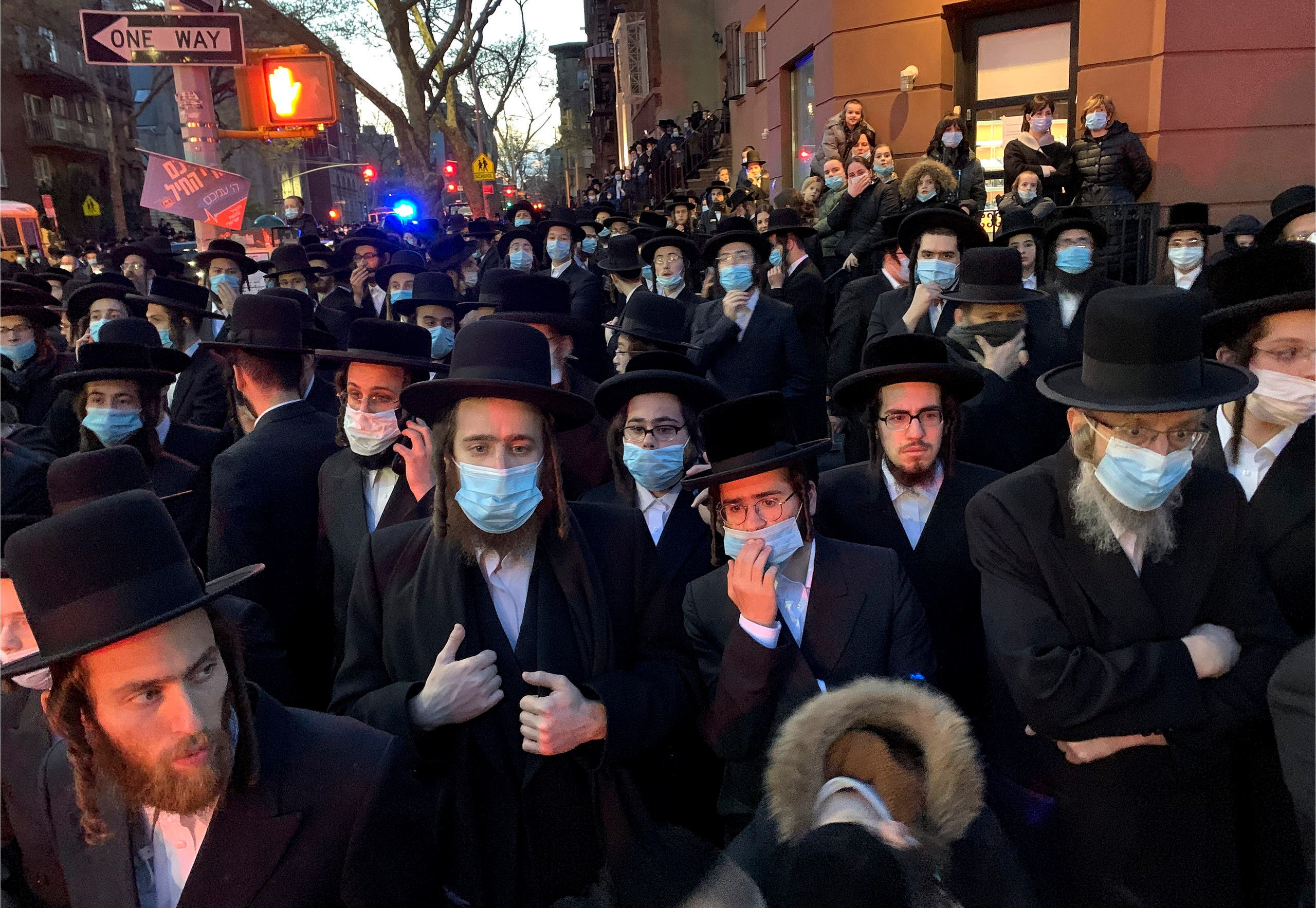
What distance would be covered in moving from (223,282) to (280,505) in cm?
595

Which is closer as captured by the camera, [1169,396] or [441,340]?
[1169,396]

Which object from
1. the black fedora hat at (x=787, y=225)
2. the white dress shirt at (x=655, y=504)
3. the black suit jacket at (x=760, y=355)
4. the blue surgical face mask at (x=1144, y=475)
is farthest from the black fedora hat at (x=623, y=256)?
the blue surgical face mask at (x=1144, y=475)

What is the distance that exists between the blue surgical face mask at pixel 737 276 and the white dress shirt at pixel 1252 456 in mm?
4538

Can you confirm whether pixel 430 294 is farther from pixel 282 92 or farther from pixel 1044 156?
pixel 1044 156

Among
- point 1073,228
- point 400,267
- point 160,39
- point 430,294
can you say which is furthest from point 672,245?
point 160,39

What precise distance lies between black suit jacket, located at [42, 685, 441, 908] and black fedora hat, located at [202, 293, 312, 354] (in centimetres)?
295

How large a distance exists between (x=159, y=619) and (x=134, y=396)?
11.3 feet

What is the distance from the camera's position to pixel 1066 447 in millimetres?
2895

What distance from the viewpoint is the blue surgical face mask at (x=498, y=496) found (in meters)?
2.85

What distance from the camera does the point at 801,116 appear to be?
19750 millimetres

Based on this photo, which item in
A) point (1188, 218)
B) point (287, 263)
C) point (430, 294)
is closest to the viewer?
point (430, 294)

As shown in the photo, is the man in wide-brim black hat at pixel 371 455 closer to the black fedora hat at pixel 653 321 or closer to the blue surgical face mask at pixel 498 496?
the blue surgical face mask at pixel 498 496

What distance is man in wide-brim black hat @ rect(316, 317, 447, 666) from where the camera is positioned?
375cm

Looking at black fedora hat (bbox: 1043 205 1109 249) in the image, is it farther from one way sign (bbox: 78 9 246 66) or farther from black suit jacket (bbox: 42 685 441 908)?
one way sign (bbox: 78 9 246 66)
